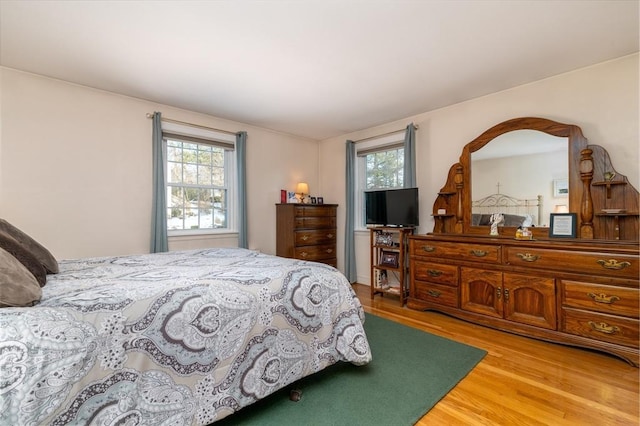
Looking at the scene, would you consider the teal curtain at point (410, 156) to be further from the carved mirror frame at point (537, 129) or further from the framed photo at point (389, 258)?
the framed photo at point (389, 258)

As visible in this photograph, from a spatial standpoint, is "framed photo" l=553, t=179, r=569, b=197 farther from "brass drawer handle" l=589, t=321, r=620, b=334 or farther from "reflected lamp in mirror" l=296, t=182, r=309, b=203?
"reflected lamp in mirror" l=296, t=182, r=309, b=203

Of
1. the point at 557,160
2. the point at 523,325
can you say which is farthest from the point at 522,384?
the point at 557,160

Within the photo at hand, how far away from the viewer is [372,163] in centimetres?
450

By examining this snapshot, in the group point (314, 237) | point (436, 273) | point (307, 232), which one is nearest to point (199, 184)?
point (307, 232)

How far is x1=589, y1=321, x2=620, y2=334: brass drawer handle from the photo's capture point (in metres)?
2.11

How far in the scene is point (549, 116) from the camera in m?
2.82

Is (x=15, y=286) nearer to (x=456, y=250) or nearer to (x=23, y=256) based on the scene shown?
(x=23, y=256)

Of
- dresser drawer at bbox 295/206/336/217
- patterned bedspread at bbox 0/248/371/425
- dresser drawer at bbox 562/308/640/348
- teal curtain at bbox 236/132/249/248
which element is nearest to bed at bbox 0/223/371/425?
patterned bedspread at bbox 0/248/371/425

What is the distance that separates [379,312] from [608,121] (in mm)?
2797

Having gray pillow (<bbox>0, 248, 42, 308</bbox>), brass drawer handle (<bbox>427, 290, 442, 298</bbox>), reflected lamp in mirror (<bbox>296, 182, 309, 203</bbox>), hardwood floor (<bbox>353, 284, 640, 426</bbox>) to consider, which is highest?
reflected lamp in mirror (<bbox>296, 182, 309, 203</bbox>)

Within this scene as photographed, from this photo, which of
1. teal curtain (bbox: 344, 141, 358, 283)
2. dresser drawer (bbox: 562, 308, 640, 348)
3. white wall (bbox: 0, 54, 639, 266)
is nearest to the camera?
dresser drawer (bbox: 562, 308, 640, 348)

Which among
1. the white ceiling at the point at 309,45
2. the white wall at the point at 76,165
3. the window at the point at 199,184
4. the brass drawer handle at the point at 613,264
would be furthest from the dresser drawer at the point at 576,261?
the white wall at the point at 76,165

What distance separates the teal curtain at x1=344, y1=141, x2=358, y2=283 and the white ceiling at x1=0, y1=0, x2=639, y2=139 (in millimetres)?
1323

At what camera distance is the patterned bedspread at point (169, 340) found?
98cm
